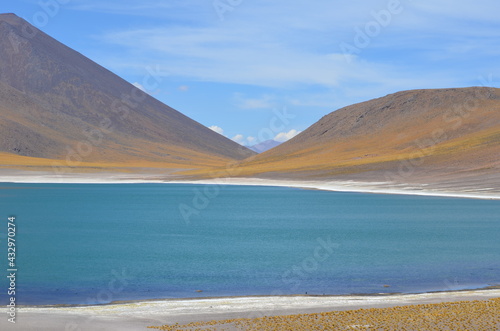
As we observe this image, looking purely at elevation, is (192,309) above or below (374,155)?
below

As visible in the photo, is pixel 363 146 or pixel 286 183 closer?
pixel 286 183

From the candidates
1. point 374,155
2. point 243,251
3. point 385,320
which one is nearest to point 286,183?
point 374,155

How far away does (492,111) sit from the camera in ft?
434

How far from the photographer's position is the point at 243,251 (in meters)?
29.7

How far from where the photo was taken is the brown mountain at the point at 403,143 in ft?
301

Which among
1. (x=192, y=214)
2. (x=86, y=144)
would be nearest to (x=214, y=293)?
(x=192, y=214)

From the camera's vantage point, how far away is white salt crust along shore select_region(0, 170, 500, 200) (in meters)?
72.1

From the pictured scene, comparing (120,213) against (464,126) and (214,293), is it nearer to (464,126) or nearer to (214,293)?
(214,293)

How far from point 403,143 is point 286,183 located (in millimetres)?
41272

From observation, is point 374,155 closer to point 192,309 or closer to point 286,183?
point 286,183

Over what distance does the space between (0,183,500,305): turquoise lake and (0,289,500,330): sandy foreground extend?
1556mm

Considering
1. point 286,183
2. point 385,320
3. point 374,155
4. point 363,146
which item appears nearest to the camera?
point 385,320

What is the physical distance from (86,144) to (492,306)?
19027cm

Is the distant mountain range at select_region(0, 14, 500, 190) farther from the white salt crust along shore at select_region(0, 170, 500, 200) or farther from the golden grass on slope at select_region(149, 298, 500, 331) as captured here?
the golden grass on slope at select_region(149, 298, 500, 331)
